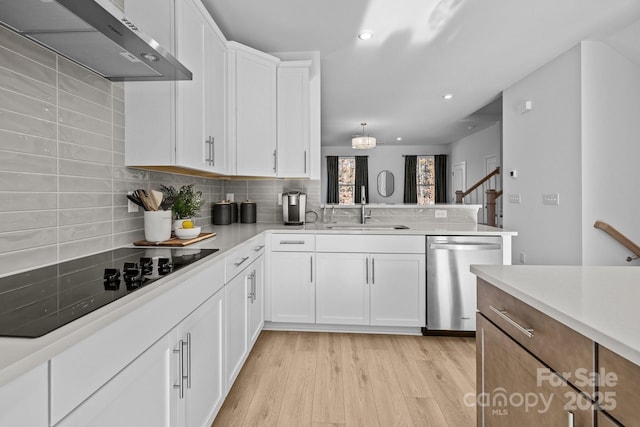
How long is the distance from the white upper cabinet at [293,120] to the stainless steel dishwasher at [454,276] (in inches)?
52.4

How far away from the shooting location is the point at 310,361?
2299 mm

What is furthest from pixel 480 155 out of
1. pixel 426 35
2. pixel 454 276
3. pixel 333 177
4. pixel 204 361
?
pixel 204 361

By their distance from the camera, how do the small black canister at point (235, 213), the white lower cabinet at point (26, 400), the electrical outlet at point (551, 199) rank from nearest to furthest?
the white lower cabinet at point (26, 400)
the small black canister at point (235, 213)
the electrical outlet at point (551, 199)

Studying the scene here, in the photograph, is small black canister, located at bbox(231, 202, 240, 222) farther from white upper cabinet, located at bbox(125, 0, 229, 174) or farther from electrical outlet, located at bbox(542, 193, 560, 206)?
electrical outlet, located at bbox(542, 193, 560, 206)

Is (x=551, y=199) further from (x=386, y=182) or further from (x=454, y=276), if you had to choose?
(x=386, y=182)

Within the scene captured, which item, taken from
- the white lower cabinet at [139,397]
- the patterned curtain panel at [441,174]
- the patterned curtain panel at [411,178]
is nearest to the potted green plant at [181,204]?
the white lower cabinet at [139,397]

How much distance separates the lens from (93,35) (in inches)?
45.8

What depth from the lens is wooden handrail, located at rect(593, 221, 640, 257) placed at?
2971 millimetres

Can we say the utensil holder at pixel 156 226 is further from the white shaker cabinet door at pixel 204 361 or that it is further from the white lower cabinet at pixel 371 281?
the white lower cabinet at pixel 371 281

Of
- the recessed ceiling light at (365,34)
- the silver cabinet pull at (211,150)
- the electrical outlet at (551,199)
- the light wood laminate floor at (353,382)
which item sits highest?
the recessed ceiling light at (365,34)

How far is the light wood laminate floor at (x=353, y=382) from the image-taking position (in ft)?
5.60

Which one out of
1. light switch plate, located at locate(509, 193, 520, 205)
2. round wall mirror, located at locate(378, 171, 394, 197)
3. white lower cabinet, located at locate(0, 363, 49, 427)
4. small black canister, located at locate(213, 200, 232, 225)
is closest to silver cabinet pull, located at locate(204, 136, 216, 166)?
small black canister, located at locate(213, 200, 232, 225)

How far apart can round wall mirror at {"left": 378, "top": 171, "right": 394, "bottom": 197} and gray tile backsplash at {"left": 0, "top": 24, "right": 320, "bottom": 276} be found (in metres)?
8.11

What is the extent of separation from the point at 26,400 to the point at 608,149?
4.17 meters
